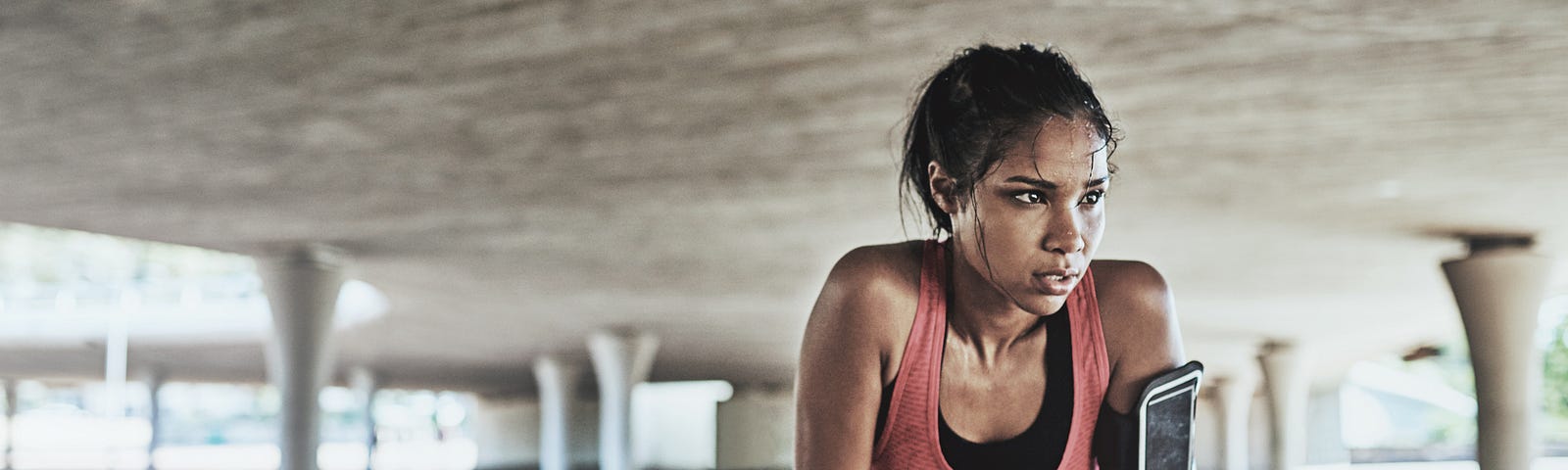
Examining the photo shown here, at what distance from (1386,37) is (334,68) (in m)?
10.6

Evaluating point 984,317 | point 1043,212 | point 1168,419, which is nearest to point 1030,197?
point 1043,212

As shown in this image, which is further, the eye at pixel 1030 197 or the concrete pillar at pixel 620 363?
the concrete pillar at pixel 620 363

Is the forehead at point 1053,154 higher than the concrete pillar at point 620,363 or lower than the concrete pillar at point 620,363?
lower

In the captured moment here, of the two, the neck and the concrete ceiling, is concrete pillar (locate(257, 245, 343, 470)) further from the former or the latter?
the neck

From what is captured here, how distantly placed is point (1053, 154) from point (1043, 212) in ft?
0.32

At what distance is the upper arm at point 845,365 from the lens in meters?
2.58

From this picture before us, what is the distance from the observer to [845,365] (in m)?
2.59

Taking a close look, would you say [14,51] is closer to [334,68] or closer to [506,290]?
[334,68]

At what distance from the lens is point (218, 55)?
A: 47.0ft

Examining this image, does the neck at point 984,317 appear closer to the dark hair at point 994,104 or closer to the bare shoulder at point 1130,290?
the bare shoulder at point 1130,290

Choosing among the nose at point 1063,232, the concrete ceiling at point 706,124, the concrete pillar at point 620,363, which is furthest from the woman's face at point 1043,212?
the concrete pillar at point 620,363

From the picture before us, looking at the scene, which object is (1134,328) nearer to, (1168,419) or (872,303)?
(1168,419)

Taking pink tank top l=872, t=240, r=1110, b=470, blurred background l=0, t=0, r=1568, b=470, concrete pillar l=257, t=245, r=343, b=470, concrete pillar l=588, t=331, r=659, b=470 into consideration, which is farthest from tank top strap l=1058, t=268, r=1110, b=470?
concrete pillar l=588, t=331, r=659, b=470

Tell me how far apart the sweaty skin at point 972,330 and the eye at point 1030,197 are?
1.4 inches
